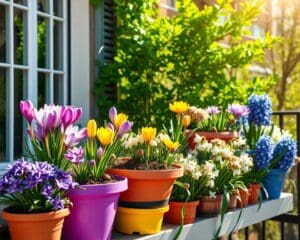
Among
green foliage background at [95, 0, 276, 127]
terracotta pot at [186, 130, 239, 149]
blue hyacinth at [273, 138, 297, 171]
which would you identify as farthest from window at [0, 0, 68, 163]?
blue hyacinth at [273, 138, 297, 171]

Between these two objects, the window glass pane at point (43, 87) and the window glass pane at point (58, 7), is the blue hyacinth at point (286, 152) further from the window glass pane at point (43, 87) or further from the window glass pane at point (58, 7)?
the window glass pane at point (58, 7)

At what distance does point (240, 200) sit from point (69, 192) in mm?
1302

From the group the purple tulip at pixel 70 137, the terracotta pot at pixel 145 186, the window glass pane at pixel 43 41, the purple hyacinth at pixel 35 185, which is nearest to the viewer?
the purple hyacinth at pixel 35 185

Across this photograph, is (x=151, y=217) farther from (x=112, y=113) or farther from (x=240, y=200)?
(x=240, y=200)

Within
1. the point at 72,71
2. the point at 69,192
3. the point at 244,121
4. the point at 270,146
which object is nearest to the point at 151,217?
the point at 69,192

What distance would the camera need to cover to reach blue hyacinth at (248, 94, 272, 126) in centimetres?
340

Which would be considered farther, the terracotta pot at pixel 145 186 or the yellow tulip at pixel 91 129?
the terracotta pot at pixel 145 186

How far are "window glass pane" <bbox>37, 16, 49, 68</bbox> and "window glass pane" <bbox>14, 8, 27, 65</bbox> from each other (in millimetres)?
159

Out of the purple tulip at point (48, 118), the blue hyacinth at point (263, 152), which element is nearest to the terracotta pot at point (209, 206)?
the blue hyacinth at point (263, 152)

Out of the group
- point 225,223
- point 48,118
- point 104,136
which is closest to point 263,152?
point 225,223

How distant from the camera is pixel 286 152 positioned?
3.35m

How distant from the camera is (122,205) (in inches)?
92.8

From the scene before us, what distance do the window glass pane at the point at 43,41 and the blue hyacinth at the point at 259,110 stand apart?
58.3 inches

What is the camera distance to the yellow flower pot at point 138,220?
7.66 ft
